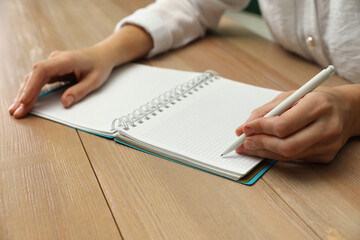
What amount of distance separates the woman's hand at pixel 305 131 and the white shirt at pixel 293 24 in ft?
0.67

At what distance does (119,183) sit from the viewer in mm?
455

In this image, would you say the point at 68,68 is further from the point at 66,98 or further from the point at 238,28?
the point at 238,28

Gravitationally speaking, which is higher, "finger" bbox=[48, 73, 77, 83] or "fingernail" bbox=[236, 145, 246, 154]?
"finger" bbox=[48, 73, 77, 83]

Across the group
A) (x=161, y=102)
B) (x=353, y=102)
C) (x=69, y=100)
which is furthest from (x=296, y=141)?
(x=69, y=100)

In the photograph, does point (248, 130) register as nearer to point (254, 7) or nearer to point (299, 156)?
point (299, 156)

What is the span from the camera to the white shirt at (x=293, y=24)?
0.63m

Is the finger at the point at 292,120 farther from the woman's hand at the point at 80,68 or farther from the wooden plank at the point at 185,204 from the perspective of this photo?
the woman's hand at the point at 80,68

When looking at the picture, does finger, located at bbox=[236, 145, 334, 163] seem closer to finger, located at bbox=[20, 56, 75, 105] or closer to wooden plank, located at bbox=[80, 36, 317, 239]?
wooden plank, located at bbox=[80, 36, 317, 239]

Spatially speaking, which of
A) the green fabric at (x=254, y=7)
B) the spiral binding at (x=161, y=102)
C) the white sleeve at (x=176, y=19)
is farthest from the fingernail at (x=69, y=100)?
the green fabric at (x=254, y=7)

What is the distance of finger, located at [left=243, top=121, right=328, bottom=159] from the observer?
0.43 meters

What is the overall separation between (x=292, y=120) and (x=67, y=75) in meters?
0.45

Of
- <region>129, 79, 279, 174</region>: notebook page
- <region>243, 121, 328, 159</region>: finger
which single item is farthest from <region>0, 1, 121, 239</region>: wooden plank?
<region>243, 121, 328, 159</region>: finger

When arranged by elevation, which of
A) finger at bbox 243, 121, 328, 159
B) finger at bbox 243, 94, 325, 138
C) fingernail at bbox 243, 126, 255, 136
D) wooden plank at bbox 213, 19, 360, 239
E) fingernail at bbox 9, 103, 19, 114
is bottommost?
wooden plank at bbox 213, 19, 360, 239

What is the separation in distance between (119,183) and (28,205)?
109 millimetres
